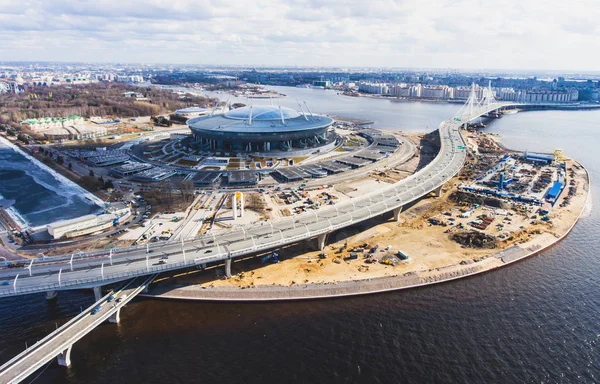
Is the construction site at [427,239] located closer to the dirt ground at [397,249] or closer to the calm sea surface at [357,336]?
the dirt ground at [397,249]

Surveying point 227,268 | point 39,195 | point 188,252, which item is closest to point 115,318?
point 188,252

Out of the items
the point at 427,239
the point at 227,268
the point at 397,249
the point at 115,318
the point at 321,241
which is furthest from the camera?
the point at 427,239

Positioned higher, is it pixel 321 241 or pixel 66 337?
pixel 321 241

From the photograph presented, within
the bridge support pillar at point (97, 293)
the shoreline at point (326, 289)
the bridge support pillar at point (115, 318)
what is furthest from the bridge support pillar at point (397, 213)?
the bridge support pillar at point (97, 293)

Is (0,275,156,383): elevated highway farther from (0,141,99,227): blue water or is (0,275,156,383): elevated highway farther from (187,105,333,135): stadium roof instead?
(187,105,333,135): stadium roof

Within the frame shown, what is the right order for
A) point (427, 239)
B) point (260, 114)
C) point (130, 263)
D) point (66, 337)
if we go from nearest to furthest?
point (66, 337) → point (130, 263) → point (427, 239) → point (260, 114)

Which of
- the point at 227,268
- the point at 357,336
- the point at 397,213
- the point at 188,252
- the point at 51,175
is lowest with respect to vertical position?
the point at 357,336

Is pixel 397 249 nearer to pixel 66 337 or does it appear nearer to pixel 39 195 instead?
pixel 66 337
